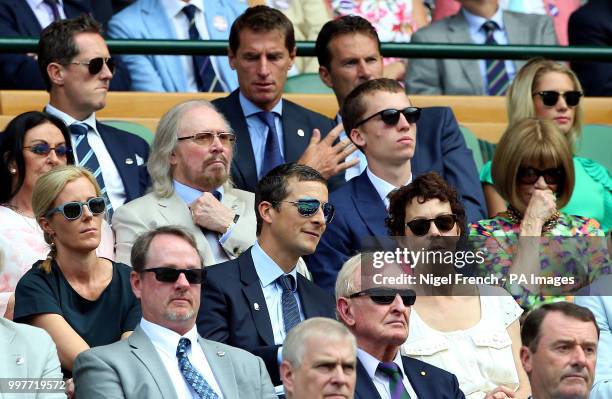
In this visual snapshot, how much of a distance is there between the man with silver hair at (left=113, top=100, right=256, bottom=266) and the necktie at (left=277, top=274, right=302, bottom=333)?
0.50 metres

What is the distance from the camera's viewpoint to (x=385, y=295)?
25.8 ft

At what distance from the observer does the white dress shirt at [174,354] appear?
7.42 m

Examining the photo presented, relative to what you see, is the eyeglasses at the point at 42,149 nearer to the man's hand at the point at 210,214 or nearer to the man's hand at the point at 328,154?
the man's hand at the point at 210,214

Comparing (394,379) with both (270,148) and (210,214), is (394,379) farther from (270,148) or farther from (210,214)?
(270,148)

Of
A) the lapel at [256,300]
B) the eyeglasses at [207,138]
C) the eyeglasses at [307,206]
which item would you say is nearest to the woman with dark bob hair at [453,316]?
the eyeglasses at [307,206]

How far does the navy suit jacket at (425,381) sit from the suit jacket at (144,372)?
0.45 meters

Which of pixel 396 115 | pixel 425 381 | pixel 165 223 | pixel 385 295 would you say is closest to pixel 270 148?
pixel 396 115

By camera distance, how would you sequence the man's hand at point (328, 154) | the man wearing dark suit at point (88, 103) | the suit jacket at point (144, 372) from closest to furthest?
the suit jacket at point (144, 372) < the man wearing dark suit at point (88, 103) < the man's hand at point (328, 154)

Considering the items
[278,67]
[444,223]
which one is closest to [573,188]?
[444,223]

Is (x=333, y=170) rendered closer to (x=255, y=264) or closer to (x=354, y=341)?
(x=255, y=264)

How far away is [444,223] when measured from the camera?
8625mm

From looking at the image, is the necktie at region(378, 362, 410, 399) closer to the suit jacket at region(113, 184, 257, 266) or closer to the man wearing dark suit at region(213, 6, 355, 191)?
the suit jacket at region(113, 184, 257, 266)

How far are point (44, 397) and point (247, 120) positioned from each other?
2.99 metres

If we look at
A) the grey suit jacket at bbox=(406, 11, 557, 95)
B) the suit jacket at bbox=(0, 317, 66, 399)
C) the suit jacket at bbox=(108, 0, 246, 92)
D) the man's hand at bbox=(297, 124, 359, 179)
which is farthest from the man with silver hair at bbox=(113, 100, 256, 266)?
the grey suit jacket at bbox=(406, 11, 557, 95)
